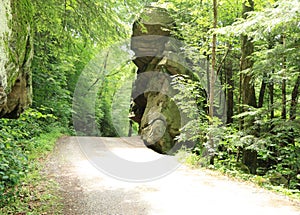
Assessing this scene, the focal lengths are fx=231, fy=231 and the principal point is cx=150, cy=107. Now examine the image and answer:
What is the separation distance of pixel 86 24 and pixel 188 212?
4.14 metres

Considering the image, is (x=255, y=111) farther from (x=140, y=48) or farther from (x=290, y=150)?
(x=140, y=48)

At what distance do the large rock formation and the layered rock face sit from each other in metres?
7.92

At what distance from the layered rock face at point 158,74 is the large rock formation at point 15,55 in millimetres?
7923

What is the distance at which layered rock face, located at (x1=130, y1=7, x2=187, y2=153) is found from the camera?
11875 millimetres

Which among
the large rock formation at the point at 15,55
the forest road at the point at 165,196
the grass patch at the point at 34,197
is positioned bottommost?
the forest road at the point at 165,196

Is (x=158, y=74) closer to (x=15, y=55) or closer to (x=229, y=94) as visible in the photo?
(x=229, y=94)

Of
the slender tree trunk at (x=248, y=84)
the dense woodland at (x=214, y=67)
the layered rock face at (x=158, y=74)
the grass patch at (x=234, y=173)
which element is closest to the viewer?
the dense woodland at (x=214, y=67)

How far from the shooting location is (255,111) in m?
6.46

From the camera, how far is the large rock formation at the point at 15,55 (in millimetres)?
2443

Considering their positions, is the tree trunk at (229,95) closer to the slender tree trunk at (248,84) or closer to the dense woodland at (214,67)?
the dense woodland at (214,67)

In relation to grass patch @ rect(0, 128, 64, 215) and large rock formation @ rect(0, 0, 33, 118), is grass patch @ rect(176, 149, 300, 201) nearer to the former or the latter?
grass patch @ rect(0, 128, 64, 215)

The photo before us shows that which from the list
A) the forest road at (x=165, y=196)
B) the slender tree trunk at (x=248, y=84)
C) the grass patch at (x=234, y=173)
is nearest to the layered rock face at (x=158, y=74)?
the grass patch at (x=234, y=173)

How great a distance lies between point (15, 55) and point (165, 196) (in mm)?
3655

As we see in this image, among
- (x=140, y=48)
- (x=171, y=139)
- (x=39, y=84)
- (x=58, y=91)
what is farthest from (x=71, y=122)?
(x=171, y=139)
